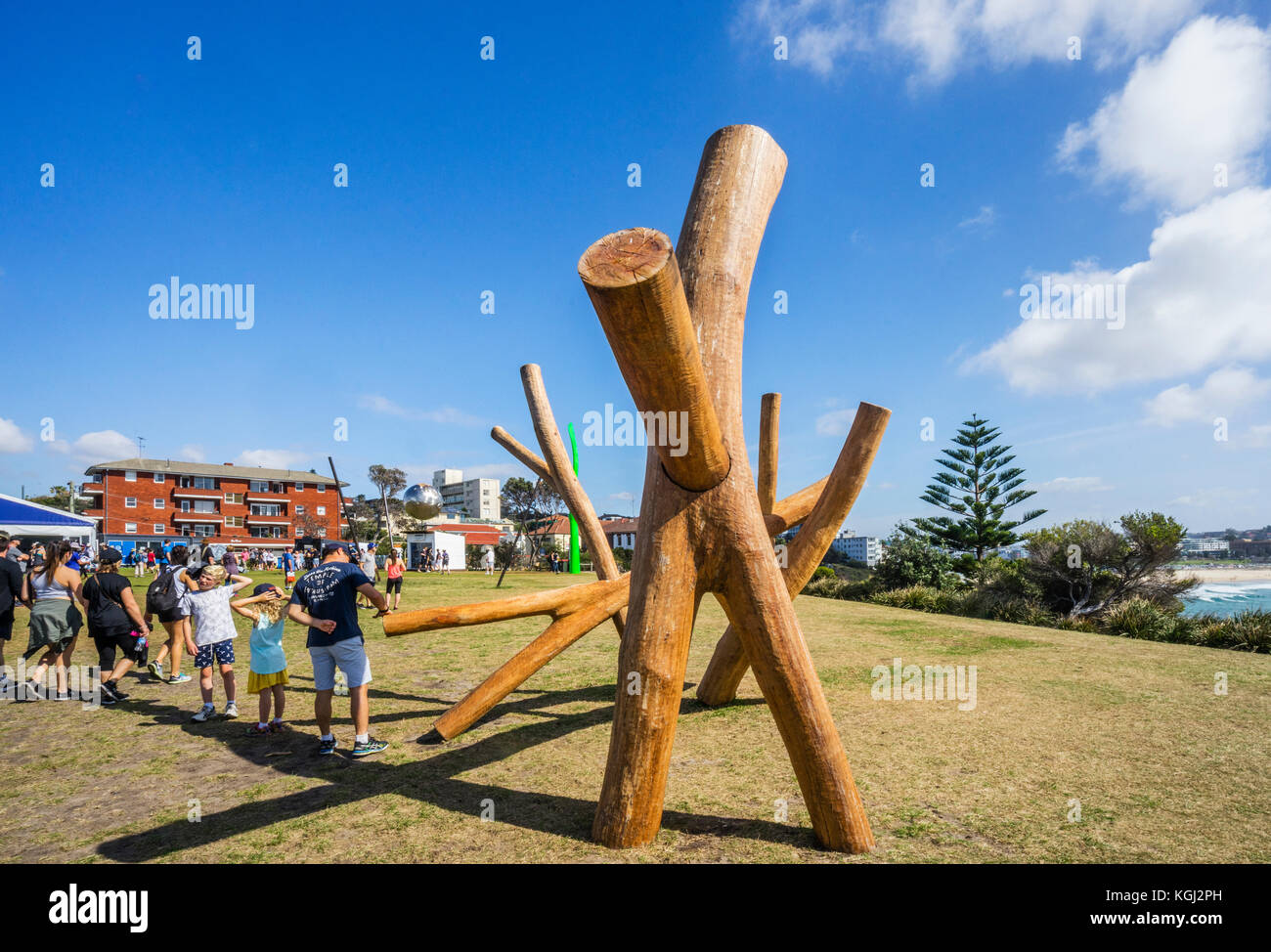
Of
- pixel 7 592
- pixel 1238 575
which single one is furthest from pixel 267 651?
pixel 1238 575

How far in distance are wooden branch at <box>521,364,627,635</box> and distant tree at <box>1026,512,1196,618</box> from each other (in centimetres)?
1325

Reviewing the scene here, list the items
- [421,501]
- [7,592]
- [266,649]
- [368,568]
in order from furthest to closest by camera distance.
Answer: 1. [368,568]
2. [421,501]
3. [7,592]
4. [266,649]

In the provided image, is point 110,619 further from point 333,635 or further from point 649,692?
point 649,692

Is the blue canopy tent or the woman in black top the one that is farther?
the blue canopy tent

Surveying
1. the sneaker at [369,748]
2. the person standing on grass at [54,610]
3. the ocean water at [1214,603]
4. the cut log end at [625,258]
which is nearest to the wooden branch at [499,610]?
the sneaker at [369,748]

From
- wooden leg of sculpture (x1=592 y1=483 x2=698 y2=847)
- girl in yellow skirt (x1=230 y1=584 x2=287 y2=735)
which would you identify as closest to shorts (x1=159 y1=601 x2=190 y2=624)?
girl in yellow skirt (x1=230 y1=584 x2=287 y2=735)

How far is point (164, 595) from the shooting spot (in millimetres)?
6863

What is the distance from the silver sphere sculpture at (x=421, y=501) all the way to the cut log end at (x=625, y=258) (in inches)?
410

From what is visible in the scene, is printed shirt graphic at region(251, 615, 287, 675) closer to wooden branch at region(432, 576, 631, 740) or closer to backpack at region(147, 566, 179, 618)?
wooden branch at region(432, 576, 631, 740)

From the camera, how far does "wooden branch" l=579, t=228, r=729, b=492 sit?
2.36 m

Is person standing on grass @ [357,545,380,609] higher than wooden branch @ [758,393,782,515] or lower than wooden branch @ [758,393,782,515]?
lower

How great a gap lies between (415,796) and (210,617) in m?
3.11
